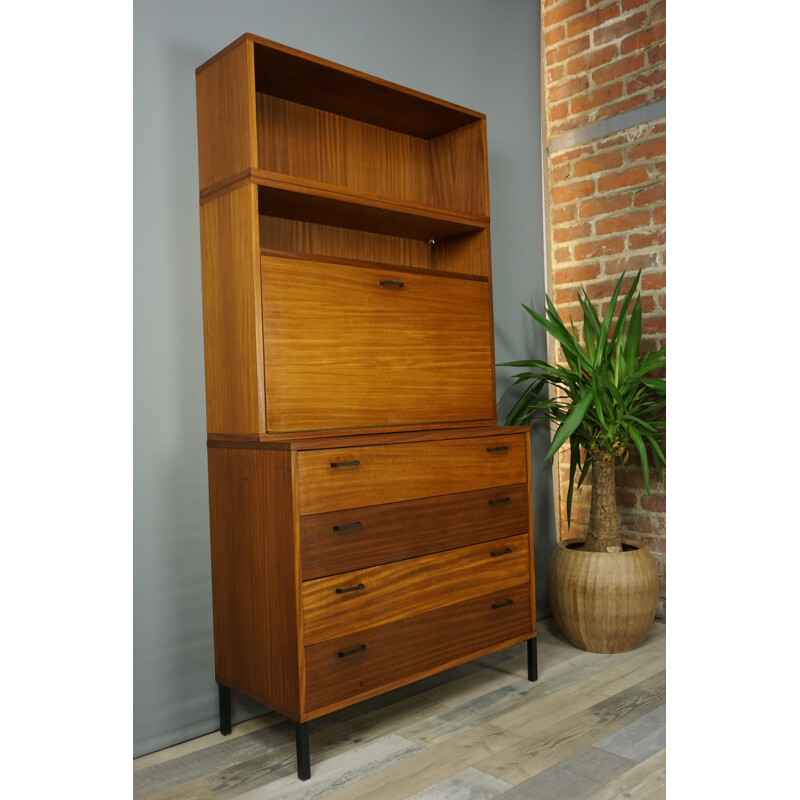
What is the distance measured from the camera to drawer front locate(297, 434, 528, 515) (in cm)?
196

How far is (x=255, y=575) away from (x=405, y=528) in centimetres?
45

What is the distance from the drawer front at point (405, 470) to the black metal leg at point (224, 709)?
0.70 meters

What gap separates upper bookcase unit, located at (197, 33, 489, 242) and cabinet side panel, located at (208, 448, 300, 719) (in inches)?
32.5

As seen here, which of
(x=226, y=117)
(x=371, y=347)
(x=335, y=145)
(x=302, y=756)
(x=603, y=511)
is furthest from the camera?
(x=603, y=511)

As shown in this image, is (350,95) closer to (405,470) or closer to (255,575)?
(405,470)

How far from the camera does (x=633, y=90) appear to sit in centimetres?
313

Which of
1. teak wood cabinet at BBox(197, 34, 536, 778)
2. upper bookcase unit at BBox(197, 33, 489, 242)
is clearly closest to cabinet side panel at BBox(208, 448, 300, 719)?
teak wood cabinet at BBox(197, 34, 536, 778)

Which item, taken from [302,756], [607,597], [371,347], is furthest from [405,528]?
[607,597]

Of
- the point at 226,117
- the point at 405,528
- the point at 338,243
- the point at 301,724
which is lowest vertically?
the point at 301,724

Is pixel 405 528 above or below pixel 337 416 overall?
below

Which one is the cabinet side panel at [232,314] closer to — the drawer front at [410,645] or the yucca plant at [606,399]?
the drawer front at [410,645]

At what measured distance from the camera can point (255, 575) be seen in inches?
Result: 80.4
